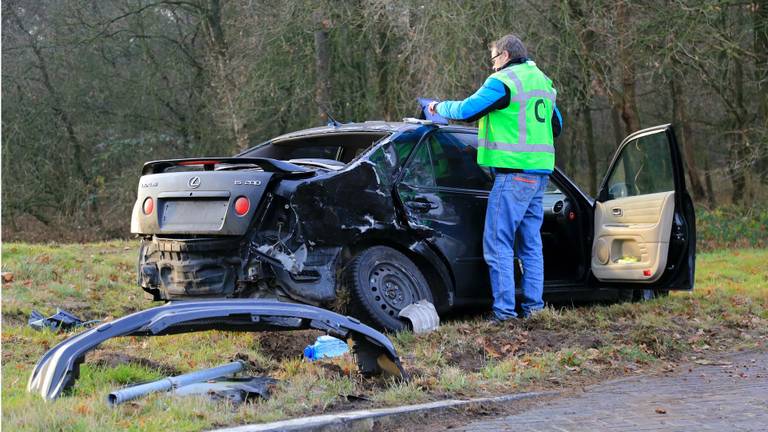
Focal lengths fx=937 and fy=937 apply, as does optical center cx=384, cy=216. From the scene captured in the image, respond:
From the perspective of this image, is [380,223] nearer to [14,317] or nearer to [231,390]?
[231,390]

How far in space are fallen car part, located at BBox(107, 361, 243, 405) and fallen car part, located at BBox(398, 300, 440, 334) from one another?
5.73 ft

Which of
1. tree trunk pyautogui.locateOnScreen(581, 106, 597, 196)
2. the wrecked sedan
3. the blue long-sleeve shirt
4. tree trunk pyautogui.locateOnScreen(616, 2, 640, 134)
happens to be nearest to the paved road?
the wrecked sedan

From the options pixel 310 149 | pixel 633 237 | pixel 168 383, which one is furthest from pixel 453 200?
pixel 168 383

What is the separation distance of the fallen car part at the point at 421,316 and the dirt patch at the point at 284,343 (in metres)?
0.63

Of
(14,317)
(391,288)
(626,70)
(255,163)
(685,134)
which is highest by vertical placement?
(626,70)

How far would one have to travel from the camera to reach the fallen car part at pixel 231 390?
14.8 feet

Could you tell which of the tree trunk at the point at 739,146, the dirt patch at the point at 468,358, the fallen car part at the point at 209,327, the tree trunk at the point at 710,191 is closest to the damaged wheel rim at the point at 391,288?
the dirt patch at the point at 468,358

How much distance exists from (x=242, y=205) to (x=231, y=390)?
1.89 m

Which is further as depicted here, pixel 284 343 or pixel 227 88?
pixel 227 88

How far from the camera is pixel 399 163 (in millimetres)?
6969

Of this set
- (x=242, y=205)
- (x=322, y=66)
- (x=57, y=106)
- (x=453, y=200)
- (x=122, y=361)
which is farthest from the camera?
(x=57, y=106)

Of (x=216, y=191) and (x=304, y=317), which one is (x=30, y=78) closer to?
(x=216, y=191)

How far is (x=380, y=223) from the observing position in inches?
265

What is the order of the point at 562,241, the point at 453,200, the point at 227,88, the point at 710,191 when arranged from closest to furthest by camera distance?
the point at 453,200
the point at 562,241
the point at 227,88
the point at 710,191
